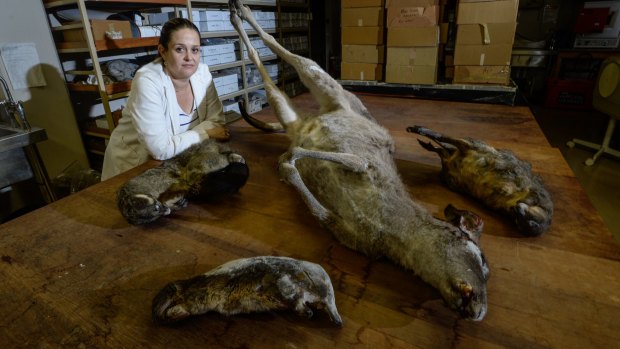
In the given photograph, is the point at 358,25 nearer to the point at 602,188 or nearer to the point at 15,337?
the point at 602,188

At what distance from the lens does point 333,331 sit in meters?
0.72

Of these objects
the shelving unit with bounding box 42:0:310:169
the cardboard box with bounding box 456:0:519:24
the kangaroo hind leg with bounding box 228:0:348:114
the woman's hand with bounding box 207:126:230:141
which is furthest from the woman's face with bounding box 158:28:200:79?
the cardboard box with bounding box 456:0:519:24

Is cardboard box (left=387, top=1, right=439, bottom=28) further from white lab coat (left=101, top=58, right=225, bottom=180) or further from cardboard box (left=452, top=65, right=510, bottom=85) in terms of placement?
white lab coat (left=101, top=58, right=225, bottom=180)

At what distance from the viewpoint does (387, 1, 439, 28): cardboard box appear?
277cm

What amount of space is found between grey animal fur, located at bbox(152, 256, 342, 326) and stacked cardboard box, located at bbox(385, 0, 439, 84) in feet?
8.62

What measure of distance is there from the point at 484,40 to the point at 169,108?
2473 millimetres

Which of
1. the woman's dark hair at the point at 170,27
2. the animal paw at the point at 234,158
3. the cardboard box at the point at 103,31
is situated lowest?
the animal paw at the point at 234,158

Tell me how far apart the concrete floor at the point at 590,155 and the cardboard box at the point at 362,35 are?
2443 millimetres

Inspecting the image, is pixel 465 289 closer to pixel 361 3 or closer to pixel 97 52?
pixel 361 3

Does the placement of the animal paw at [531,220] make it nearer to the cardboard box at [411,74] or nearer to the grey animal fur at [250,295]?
the grey animal fur at [250,295]

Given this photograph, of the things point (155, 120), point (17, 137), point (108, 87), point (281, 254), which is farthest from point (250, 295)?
point (108, 87)

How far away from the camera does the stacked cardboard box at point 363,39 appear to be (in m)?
3.01

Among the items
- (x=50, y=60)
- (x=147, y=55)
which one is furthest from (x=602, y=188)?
(x=50, y=60)

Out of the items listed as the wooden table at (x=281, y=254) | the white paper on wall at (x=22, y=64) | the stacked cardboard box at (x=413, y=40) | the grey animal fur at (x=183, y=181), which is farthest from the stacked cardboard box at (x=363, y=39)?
the white paper on wall at (x=22, y=64)
